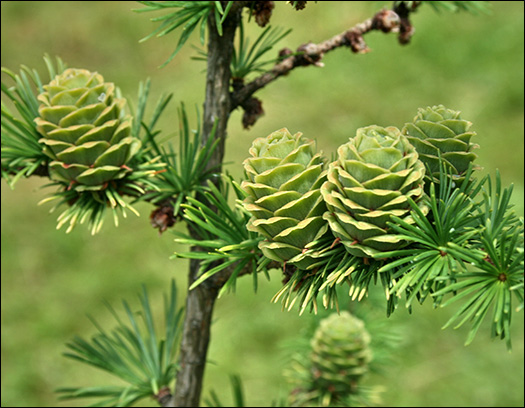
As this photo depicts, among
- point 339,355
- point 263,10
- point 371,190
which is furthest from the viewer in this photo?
point 339,355

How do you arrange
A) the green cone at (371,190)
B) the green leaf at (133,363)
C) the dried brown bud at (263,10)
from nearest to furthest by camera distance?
1. the green cone at (371,190)
2. the dried brown bud at (263,10)
3. the green leaf at (133,363)

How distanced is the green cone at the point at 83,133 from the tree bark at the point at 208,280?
0.07m

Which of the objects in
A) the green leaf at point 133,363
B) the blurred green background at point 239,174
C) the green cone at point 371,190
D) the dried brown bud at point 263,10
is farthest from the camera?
the blurred green background at point 239,174

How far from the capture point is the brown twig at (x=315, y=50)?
520 mm

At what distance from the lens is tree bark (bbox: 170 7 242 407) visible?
0.49 metres

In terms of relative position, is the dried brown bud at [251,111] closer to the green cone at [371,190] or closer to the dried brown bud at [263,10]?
the dried brown bud at [263,10]

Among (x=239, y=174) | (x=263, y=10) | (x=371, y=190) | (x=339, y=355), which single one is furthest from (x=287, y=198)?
(x=239, y=174)

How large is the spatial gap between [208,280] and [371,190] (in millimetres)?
235

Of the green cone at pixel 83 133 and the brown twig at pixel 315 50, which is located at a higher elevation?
the brown twig at pixel 315 50

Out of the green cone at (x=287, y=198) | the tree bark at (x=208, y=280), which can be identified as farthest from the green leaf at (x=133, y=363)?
the green cone at (x=287, y=198)

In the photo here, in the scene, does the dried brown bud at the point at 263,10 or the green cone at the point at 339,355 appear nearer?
the dried brown bud at the point at 263,10

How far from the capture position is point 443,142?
0.37 meters

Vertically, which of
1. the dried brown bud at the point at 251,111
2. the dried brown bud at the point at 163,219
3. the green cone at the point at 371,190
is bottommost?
the green cone at the point at 371,190

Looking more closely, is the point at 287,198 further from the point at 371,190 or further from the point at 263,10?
the point at 263,10
